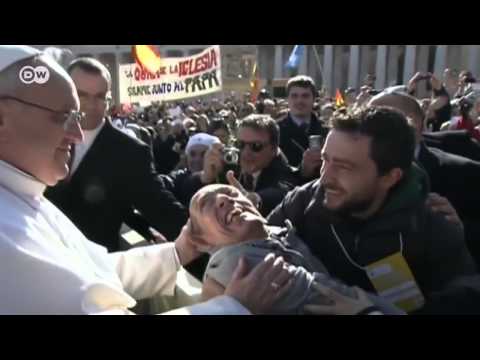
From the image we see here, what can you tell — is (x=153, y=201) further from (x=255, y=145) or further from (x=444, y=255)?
(x=444, y=255)

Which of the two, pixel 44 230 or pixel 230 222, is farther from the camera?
pixel 230 222

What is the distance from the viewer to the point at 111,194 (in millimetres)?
3045

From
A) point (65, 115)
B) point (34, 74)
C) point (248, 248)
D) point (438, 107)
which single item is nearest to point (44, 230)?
point (65, 115)

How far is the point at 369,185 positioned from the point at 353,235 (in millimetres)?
211

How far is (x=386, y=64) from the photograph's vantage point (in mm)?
44000

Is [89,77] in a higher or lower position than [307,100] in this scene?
higher

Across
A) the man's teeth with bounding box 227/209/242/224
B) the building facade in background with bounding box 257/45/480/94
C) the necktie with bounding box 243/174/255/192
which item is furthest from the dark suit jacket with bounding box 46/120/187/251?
the building facade in background with bounding box 257/45/480/94

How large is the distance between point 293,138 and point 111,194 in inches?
84.5

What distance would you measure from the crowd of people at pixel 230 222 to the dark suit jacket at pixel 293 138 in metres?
1.43

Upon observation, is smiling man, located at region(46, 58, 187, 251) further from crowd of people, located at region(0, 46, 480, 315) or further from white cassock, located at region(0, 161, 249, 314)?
white cassock, located at region(0, 161, 249, 314)

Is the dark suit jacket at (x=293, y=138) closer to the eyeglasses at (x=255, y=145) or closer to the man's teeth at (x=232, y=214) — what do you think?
the eyeglasses at (x=255, y=145)
